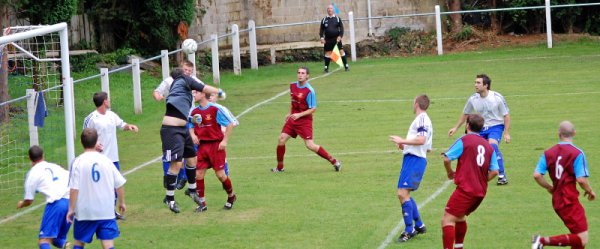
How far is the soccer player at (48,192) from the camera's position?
1152 centimetres

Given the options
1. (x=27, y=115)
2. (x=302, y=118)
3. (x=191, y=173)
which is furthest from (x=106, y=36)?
(x=191, y=173)

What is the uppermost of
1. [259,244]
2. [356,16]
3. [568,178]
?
[356,16]

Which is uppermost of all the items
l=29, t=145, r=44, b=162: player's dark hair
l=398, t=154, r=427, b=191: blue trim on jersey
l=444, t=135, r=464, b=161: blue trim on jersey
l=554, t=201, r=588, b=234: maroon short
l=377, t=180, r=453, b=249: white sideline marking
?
l=29, t=145, r=44, b=162: player's dark hair

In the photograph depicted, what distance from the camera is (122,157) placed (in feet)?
66.6

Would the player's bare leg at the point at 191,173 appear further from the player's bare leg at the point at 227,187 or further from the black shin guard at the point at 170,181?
the player's bare leg at the point at 227,187

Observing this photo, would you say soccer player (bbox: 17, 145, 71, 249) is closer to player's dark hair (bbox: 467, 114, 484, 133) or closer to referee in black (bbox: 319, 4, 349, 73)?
player's dark hair (bbox: 467, 114, 484, 133)

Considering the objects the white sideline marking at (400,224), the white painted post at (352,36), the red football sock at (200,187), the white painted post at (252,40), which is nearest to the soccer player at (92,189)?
the white sideline marking at (400,224)

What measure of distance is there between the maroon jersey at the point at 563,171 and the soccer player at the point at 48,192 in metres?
5.42

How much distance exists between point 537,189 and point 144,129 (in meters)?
10.6

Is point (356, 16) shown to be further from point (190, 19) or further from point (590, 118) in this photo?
point (590, 118)

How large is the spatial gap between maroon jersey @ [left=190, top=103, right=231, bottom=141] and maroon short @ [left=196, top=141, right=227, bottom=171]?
9 centimetres

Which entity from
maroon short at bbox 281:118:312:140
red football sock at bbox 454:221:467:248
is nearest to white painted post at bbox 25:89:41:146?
maroon short at bbox 281:118:312:140

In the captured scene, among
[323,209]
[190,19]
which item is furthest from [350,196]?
[190,19]

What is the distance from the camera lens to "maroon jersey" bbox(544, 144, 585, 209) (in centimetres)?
1087
